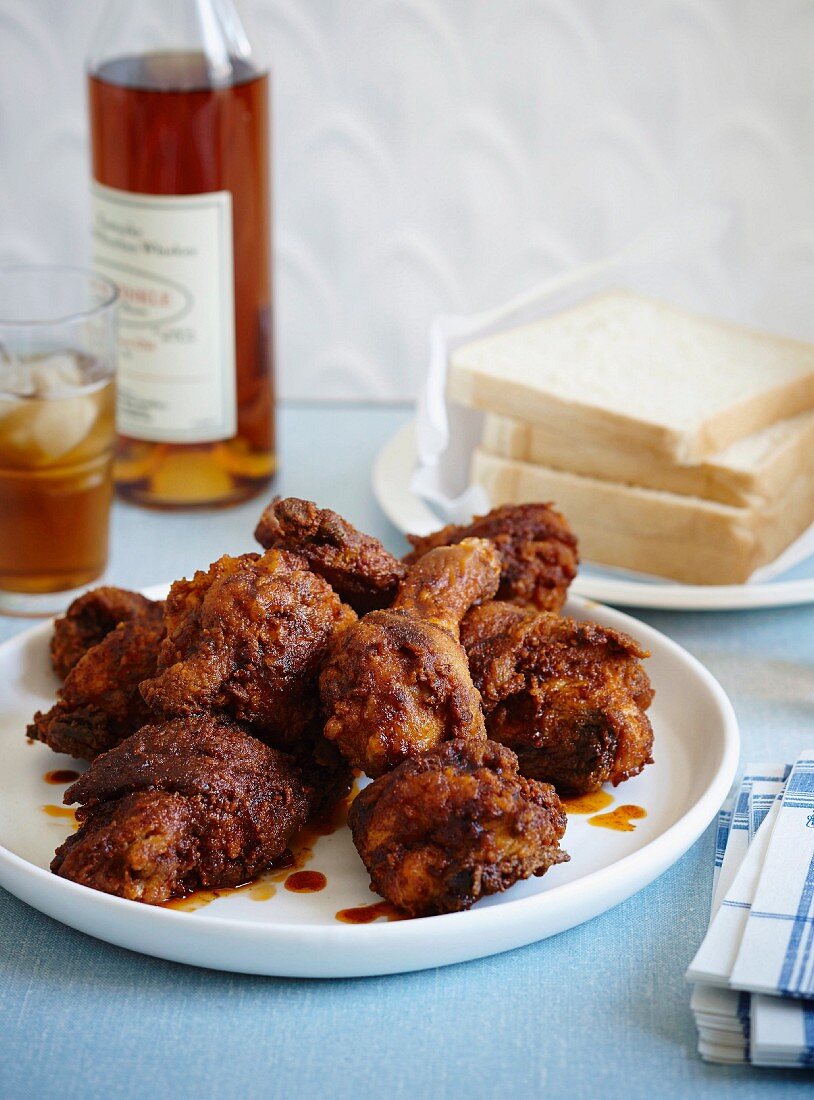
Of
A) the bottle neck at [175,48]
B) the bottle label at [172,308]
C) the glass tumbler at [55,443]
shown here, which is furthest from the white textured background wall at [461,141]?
the glass tumbler at [55,443]

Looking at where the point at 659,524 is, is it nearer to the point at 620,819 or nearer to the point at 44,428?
the point at 620,819

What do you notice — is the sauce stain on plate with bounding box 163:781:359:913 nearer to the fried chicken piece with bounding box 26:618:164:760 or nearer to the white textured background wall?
the fried chicken piece with bounding box 26:618:164:760

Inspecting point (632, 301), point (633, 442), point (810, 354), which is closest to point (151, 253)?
point (633, 442)

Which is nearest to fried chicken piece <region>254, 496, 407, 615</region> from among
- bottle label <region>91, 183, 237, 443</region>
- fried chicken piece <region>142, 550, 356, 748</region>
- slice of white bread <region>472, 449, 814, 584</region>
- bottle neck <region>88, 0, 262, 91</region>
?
fried chicken piece <region>142, 550, 356, 748</region>

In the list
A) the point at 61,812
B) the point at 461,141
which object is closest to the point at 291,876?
the point at 61,812

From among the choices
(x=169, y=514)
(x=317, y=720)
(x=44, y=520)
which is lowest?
(x=169, y=514)

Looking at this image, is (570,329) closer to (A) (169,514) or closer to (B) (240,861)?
(A) (169,514)
